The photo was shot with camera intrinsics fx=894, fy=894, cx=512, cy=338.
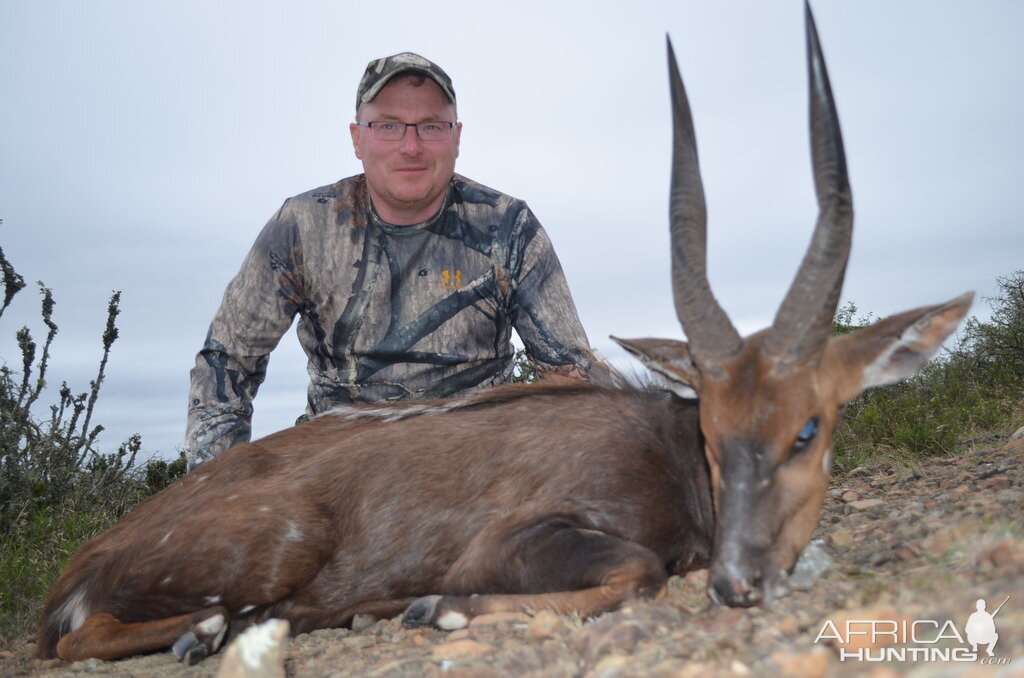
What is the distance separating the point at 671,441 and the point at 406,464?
1.55m

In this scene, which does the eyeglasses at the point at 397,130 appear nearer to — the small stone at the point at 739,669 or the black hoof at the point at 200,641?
the black hoof at the point at 200,641

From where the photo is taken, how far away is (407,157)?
25.5 ft

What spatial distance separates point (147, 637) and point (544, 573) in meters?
2.17

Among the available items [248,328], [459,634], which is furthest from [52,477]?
[459,634]

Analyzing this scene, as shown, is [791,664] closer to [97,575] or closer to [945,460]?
[97,575]

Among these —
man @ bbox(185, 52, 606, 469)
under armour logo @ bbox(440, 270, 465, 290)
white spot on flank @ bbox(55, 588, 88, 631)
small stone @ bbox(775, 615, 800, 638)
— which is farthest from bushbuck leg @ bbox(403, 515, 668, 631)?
under armour logo @ bbox(440, 270, 465, 290)

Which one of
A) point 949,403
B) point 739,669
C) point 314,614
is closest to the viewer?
point 739,669

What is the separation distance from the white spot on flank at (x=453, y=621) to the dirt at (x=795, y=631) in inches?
2.9

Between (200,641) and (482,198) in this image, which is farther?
(482,198)

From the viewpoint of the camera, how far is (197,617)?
4801mm

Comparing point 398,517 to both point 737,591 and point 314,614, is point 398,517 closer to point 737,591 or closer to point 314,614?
point 314,614

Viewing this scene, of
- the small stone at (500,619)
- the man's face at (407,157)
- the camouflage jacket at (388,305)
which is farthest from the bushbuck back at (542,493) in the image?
the man's face at (407,157)

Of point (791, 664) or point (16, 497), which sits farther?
point (16, 497)

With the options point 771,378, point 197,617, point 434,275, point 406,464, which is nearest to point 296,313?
point 434,275
